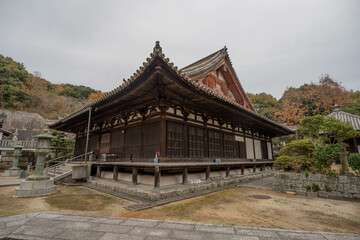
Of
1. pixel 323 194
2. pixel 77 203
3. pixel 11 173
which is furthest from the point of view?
pixel 11 173

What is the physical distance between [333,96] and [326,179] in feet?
105

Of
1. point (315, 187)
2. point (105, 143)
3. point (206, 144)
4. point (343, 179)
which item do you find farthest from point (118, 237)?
point (105, 143)

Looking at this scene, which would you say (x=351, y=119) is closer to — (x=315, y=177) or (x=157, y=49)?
(x=315, y=177)

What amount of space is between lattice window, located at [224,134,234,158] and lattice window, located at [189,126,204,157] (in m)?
2.62

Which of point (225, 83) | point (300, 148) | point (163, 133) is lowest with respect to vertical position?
point (300, 148)

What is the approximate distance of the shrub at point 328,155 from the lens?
22.1 feet

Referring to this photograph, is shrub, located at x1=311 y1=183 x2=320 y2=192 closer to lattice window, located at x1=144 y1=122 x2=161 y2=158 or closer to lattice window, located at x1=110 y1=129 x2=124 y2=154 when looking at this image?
lattice window, located at x1=144 y1=122 x2=161 y2=158

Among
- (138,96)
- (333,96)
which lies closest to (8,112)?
(138,96)

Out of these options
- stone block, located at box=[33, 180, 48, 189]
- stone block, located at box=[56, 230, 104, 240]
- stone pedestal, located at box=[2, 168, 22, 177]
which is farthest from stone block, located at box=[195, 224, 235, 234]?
stone pedestal, located at box=[2, 168, 22, 177]

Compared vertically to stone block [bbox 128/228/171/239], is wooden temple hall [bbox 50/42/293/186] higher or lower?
higher

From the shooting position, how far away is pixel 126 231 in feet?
10.7

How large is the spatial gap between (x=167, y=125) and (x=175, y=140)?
2.75ft

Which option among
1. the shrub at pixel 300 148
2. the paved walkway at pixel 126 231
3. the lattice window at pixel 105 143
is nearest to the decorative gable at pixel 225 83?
the shrub at pixel 300 148

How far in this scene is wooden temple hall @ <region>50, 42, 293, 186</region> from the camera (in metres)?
6.80
